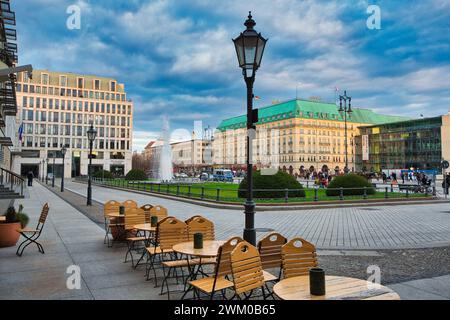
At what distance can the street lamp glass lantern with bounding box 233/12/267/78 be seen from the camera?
7.66m

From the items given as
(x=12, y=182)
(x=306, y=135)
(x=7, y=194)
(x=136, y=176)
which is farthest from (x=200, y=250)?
(x=306, y=135)

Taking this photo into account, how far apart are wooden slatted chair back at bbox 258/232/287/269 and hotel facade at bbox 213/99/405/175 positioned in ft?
350

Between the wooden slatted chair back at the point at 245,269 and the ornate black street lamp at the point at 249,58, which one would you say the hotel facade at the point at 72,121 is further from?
the wooden slatted chair back at the point at 245,269

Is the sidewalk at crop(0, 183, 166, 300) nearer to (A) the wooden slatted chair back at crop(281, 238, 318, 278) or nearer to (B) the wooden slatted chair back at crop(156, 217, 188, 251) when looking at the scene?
(B) the wooden slatted chair back at crop(156, 217, 188, 251)

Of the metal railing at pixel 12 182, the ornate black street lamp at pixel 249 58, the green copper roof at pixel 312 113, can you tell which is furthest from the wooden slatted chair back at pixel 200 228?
the green copper roof at pixel 312 113

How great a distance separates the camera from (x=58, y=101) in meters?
108

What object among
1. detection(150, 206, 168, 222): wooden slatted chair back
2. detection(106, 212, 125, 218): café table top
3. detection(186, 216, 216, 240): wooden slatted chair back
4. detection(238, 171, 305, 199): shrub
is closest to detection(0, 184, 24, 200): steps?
detection(238, 171, 305, 199): shrub

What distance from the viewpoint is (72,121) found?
109438 millimetres

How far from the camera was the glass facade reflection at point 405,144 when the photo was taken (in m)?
97.4

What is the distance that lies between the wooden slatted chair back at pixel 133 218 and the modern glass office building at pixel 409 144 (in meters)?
86.2

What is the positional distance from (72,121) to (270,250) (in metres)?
114
